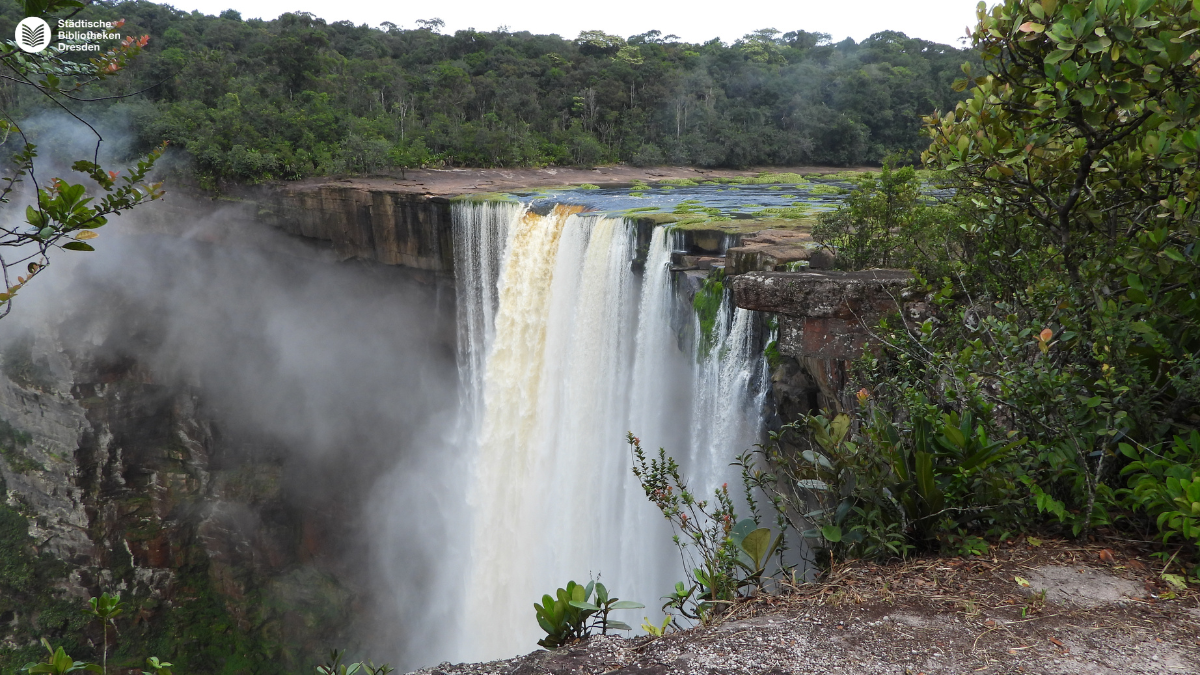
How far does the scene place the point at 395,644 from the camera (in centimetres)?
1395

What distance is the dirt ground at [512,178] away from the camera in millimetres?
15852

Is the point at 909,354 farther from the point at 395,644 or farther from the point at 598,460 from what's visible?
the point at 395,644

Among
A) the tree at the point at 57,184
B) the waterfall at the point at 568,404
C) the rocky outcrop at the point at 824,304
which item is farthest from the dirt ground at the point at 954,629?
the waterfall at the point at 568,404

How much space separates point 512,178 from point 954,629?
17688mm

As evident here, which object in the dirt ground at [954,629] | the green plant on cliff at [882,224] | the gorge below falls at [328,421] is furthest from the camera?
the gorge below falls at [328,421]

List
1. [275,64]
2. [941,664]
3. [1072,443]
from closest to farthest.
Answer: [941,664]
[1072,443]
[275,64]

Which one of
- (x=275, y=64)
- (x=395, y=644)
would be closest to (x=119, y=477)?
(x=395, y=644)

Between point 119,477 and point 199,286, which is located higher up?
point 199,286

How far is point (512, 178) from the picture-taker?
18.8m

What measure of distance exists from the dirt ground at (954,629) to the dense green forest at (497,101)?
17266 mm

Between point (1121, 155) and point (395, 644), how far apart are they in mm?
14552

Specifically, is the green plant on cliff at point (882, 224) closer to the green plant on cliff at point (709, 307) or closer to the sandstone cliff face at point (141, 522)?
the green plant on cliff at point (709, 307)

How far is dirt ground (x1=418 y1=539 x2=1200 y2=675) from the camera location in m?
2.06

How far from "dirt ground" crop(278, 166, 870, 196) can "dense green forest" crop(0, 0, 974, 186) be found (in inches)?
28.4
